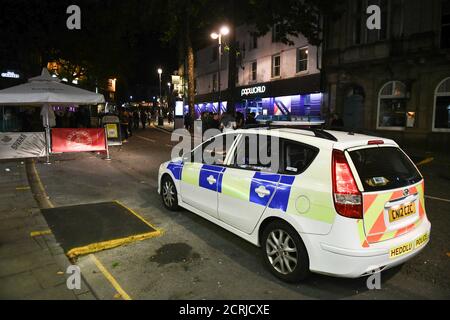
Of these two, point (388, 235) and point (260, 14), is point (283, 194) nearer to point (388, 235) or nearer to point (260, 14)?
point (388, 235)

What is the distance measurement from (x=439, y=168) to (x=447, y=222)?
7.01 metres

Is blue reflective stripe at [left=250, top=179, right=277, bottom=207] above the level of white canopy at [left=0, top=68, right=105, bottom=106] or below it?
below

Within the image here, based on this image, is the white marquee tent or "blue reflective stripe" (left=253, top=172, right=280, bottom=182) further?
the white marquee tent

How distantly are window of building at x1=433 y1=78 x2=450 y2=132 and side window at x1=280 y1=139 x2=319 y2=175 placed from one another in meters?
14.9

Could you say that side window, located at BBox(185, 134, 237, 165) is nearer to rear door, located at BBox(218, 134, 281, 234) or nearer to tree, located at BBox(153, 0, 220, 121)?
rear door, located at BBox(218, 134, 281, 234)

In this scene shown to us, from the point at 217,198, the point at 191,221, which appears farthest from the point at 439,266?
the point at 191,221

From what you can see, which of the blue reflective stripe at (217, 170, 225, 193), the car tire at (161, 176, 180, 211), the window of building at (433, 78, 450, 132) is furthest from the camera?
the window of building at (433, 78, 450, 132)

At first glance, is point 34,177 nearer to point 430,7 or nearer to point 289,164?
point 289,164

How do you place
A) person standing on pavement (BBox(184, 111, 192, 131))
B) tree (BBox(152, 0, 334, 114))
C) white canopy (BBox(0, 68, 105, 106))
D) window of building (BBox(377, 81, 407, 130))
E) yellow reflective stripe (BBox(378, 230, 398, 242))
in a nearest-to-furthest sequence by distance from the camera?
1. yellow reflective stripe (BBox(378, 230, 398, 242))
2. white canopy (BBox(0, 68, 105, 106))
3. tree (BBox(152, 0, 334, 114))
4. window of building (BBox(377, 81, 407, 130))
5. person standing on pavement (BBox(184, 111, 192, 131))

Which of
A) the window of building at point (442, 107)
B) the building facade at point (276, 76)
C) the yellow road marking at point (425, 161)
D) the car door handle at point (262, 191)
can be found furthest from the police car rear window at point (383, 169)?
the window of building at point (442, 107)

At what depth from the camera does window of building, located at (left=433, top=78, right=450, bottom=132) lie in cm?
1585

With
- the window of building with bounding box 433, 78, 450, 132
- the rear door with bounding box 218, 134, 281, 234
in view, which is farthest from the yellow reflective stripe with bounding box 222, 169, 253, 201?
the window of building with bounding box 433, 78, 450, 132

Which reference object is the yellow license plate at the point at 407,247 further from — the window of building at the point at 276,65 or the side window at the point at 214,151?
the window of building at the point at 276,65

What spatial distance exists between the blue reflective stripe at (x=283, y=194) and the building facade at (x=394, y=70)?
14.9m
